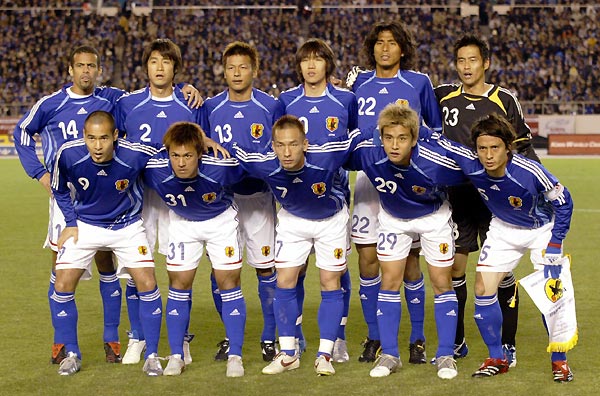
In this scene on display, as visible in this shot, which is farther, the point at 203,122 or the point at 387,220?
the point at 203,122

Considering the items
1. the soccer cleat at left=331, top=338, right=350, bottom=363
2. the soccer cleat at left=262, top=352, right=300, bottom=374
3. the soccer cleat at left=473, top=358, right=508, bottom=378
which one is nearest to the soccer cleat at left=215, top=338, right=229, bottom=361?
the soccer cleat at left=262, top=352, right=300, bottom=374

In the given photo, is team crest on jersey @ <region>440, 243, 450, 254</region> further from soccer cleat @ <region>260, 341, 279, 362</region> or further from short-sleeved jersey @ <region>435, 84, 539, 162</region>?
soccer cleat @ <region>260, 341, 279, 362</region>

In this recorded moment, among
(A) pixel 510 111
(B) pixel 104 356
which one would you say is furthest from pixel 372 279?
(B) pixel 104 356

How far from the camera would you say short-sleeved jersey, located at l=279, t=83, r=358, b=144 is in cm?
640

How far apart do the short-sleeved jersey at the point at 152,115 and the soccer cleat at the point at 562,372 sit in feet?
9.42

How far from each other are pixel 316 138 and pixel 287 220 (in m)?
0.62

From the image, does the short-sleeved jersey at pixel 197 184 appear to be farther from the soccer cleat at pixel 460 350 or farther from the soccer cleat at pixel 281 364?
the soccer cleat at pixel 460 350

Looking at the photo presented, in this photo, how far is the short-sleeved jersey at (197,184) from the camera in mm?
5973

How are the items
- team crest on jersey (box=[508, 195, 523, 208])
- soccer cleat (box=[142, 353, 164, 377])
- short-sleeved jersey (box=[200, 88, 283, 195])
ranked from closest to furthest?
team crest on jersey (box=[508, 195, 523, 208]) → soccer cleat (box=[142, 353, 164, 377]) → short-sleeved jersey (box=[200, 88, 283, 195])

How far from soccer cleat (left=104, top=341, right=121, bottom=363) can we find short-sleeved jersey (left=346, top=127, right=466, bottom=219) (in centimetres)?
198

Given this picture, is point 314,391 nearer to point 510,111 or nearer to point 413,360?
point 413,360

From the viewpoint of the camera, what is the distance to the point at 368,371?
609 cm

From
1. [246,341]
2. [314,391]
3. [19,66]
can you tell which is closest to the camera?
[314,391]

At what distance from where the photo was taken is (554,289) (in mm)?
5754
